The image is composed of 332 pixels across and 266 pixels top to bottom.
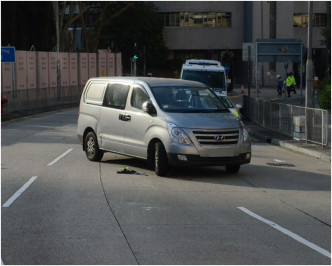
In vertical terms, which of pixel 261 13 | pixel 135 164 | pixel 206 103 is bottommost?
pixel 135 164

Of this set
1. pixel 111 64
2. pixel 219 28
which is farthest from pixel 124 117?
pixel 219 28

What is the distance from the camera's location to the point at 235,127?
1507 cm

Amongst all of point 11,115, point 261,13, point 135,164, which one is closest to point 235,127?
point 135,164

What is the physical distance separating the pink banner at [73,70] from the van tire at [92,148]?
36914mm

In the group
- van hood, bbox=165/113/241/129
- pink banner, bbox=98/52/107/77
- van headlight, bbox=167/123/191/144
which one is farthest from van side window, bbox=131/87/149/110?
pink banner, bbox=98/52/107/77

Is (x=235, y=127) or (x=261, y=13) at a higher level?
(x=261, y=13)

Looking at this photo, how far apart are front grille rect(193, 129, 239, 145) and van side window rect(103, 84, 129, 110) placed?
253 centimetres

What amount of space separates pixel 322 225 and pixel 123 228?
2.81 meters

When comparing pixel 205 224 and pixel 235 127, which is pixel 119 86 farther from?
pixel 205 224

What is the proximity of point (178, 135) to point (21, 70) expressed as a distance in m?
29.8

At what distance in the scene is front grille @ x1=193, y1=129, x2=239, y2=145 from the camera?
1467 cm

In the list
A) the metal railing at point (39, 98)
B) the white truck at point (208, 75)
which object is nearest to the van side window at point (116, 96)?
the white truck at point (208, 75)

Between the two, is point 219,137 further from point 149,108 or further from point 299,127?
point 299,127

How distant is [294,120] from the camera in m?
22.9
